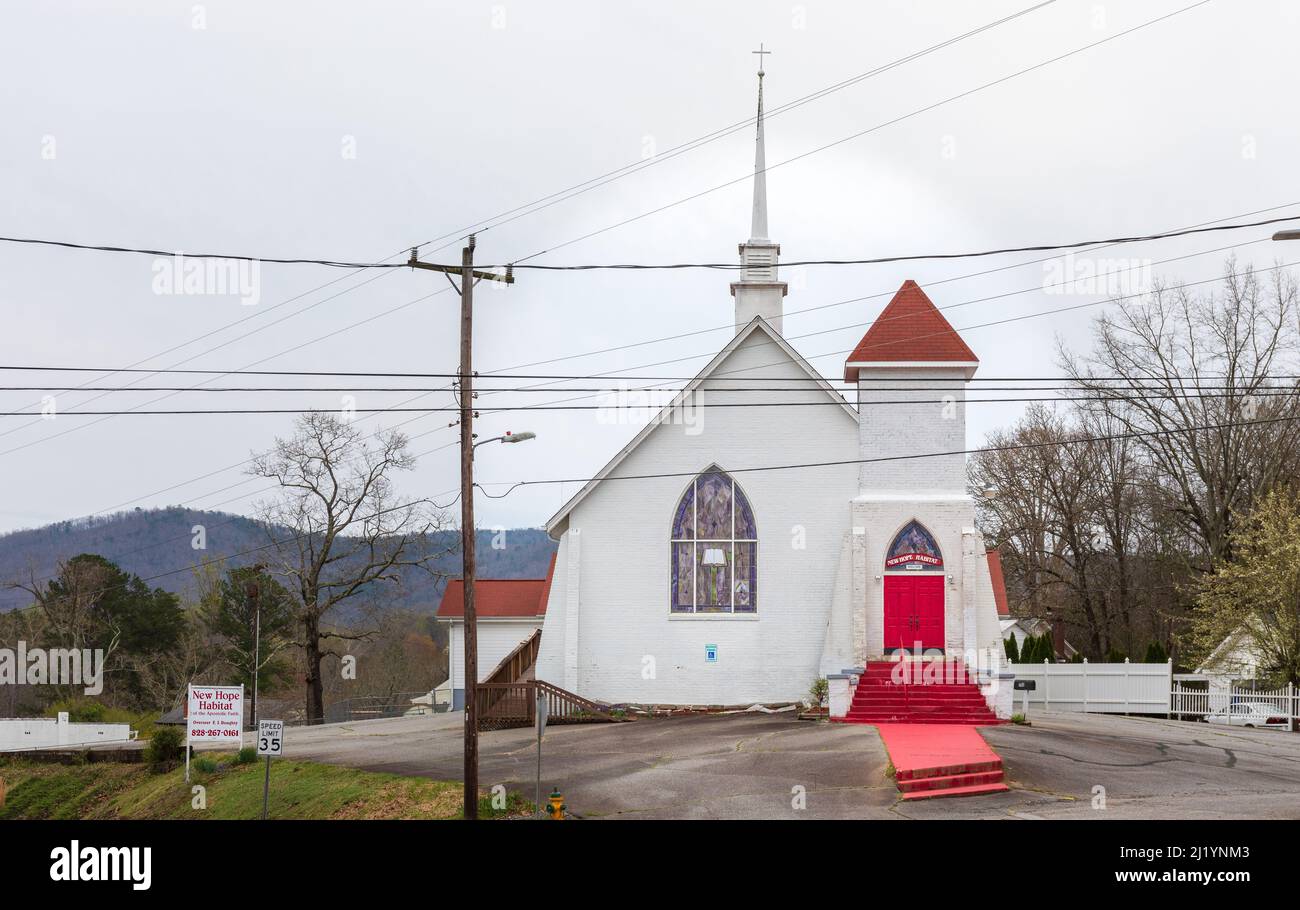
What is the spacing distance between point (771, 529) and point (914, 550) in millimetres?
3804

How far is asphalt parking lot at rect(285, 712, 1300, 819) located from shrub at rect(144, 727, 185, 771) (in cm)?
282

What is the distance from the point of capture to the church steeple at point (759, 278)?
42062 millimetres

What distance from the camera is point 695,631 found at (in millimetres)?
35406

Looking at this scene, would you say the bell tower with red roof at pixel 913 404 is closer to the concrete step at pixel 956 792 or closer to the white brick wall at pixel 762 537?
the white brick wall at pixel 762 537

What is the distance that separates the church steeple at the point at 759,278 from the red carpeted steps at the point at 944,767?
58.9ft

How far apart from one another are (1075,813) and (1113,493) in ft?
127

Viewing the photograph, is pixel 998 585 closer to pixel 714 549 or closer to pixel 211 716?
pixel 714 549

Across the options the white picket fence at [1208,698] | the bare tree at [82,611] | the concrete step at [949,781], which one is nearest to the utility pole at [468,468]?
the concrete step at [949,781]

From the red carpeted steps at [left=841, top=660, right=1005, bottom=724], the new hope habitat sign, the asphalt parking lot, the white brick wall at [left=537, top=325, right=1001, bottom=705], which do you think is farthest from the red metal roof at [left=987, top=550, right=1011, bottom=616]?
the new hope habitat sign

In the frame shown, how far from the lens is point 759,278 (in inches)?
1663

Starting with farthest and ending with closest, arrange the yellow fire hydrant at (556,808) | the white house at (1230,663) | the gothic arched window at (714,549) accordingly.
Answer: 1. the white house at (1230,663)
2. the gothic arched window at (714,549)
3. the yellow fire hydrant at (556,808)

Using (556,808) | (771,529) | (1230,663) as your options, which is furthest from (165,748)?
(1230,663)

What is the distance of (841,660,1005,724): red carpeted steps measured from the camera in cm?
3144

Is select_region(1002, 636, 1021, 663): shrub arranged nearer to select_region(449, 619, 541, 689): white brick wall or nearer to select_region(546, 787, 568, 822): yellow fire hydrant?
select_region(449, 619, 541, 689): white brick wall
